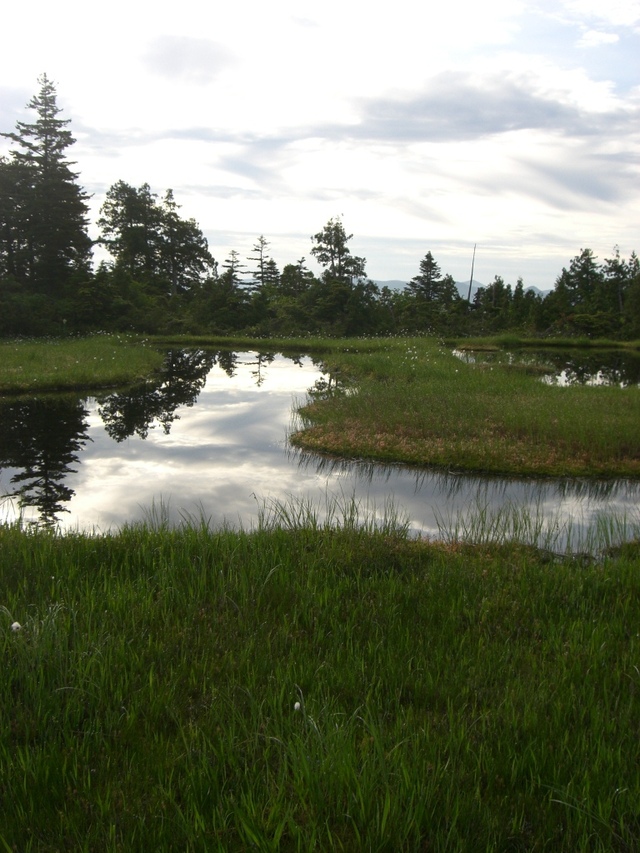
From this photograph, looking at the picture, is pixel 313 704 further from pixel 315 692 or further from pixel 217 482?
pixel 217 482

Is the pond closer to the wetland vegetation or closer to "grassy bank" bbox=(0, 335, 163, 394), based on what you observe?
the wetland vegetation

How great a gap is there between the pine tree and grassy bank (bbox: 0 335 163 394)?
9596mm

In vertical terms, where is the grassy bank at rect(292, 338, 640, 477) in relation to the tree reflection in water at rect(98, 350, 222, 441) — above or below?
above

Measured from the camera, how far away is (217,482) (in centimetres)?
1188

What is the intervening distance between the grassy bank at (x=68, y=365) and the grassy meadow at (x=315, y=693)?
14161mm

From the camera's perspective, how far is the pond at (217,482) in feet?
31.5

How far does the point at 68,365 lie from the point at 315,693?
21294mm

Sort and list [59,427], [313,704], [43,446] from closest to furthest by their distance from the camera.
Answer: [313,704] < [43,446] < [59,427]

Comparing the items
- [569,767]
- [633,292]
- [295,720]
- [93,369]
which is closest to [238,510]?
[295,720]

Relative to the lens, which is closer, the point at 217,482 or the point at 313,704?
the point at 313,704

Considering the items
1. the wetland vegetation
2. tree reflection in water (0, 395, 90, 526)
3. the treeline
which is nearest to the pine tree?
the treeline

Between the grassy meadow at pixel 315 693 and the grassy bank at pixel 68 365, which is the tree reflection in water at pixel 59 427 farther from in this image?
the grassy meadow at pixel 315 693

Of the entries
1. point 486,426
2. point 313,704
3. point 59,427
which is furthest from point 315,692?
point 59,427

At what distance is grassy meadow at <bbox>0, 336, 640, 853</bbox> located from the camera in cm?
295
